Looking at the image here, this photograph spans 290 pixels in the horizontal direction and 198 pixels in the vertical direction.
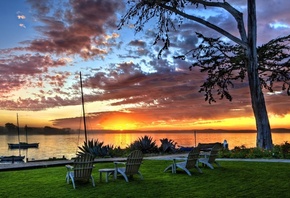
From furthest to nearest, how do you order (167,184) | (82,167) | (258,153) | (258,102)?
(258,102)
(258,153)
(167,184)
(82,167)

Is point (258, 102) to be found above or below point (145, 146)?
above

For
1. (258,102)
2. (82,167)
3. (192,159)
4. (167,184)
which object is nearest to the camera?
(82,167)

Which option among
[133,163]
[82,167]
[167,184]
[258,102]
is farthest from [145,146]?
[82,167]

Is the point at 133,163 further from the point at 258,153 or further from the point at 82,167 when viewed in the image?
the point at 258,153

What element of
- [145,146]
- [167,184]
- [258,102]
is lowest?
[167,184]

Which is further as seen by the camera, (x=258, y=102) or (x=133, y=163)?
(x=258, y=102)

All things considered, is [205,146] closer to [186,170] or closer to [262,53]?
[262,53]

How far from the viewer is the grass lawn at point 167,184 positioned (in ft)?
29.4

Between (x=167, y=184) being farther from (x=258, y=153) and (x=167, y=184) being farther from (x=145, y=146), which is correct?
(x=145, y=146)

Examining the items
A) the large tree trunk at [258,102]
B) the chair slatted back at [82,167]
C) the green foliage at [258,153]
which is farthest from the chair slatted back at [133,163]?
the large tree trunk at [258,102]

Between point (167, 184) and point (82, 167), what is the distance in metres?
2.26

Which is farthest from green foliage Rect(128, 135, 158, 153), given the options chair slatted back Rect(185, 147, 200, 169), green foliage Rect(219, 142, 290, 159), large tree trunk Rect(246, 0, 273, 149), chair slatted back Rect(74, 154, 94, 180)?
chair slatted back Rect(74, 154, 94, 180)

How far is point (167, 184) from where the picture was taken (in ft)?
33.6

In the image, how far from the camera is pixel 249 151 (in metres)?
18.3
